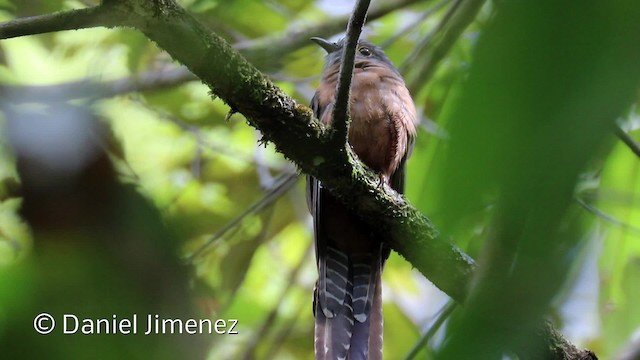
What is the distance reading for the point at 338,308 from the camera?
388cm

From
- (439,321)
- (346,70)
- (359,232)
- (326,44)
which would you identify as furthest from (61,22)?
(326,44)

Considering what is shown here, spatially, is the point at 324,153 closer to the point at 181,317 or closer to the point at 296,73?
the point at 181,317

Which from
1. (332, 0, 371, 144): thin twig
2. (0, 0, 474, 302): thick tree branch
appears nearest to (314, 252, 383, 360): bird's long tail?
(0, 0, 474, 302): thick tree branch

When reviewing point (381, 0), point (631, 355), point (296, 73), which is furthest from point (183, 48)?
point (296, 73)

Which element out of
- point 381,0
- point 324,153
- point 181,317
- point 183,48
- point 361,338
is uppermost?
point 181,317

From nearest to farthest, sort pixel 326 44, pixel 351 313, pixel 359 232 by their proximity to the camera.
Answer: pixel 351 313
pixel 359 232
pixel 326 44

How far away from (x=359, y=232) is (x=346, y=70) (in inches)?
62.8

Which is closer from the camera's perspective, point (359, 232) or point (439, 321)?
point (439, 321)

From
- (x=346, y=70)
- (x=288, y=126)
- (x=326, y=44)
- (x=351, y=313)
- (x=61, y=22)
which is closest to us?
(x=61, y=22)

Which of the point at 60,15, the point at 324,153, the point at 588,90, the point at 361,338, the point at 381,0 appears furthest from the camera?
the point at 381,0

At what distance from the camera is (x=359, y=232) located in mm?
4008

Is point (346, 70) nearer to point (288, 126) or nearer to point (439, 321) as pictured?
point (288, 126)

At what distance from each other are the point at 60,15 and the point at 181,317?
1760 millimetres

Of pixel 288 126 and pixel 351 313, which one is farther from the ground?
pixel 288 126
